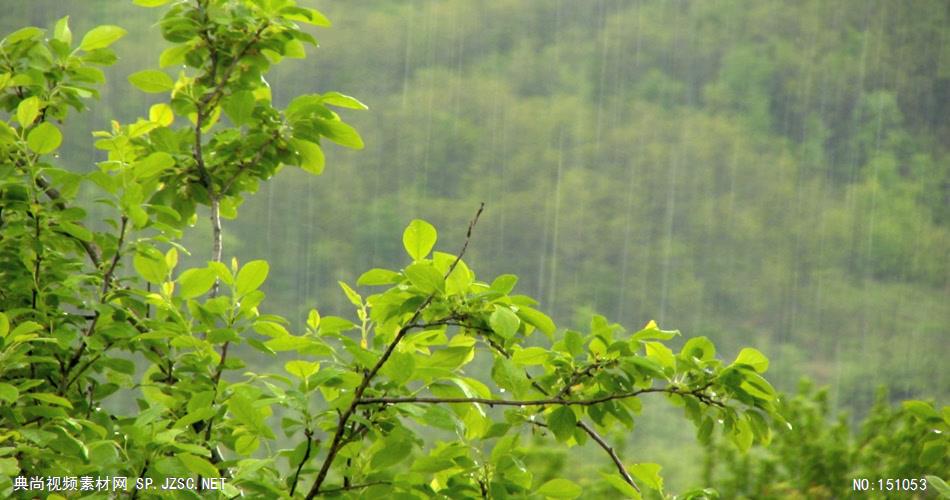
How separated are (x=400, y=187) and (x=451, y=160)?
64.9 inches

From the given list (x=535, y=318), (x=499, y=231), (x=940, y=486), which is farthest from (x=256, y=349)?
(x=499, y=231)

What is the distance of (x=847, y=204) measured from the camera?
2431 cm

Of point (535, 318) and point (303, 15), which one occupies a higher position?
point (303, 15)

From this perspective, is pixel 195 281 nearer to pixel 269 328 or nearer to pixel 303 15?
pixel 269 328

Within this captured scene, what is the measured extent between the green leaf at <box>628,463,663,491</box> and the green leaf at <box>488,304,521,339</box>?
188mm

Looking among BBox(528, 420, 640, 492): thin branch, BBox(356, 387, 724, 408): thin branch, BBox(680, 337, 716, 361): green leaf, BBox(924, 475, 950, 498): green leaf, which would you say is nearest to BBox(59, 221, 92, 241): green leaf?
BBox(356, 387, 724, 408): thin branch

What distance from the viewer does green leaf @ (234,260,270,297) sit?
971mm

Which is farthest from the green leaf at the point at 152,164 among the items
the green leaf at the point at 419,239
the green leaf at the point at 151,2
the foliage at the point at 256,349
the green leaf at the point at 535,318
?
the green leaf at the point at 535,318

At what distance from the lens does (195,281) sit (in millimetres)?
972

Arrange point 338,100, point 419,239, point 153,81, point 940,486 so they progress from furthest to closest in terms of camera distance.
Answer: point 153,81, point 338,100, point 419,239, point 940,486

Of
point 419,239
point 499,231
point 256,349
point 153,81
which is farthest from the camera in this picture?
point 499,231

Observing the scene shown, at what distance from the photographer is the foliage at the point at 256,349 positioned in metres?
0.85

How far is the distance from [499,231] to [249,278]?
21.4 meters

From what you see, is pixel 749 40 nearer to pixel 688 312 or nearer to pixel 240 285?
pixel 688 312
